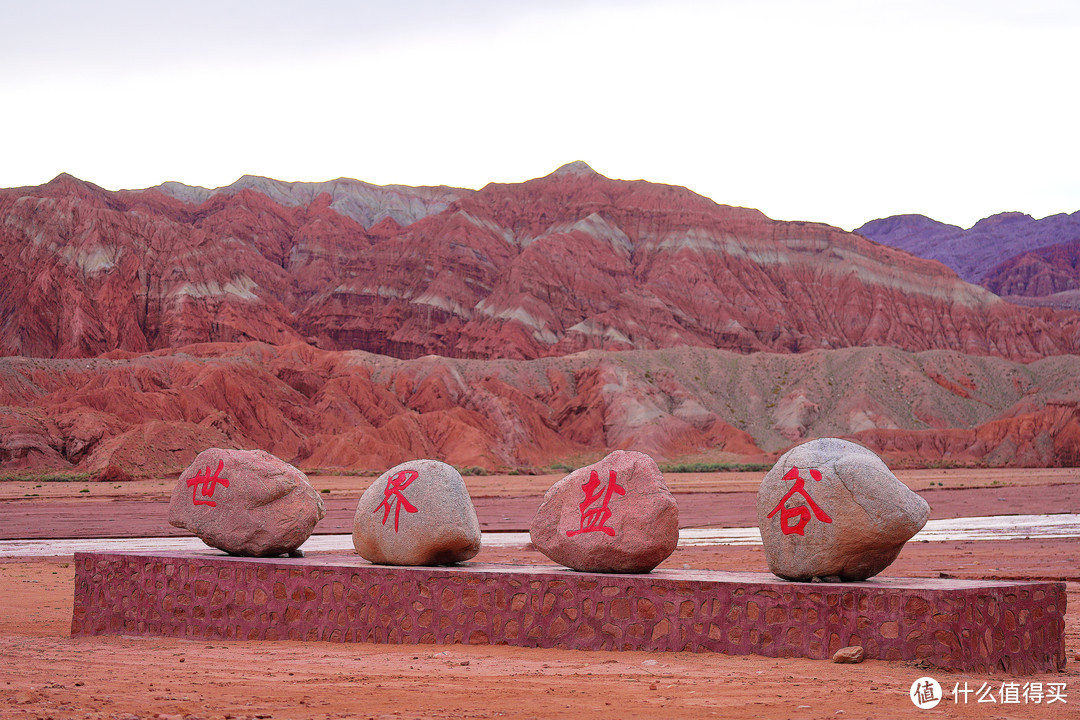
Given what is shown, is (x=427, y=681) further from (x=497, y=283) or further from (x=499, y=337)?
(x=497, y=283)

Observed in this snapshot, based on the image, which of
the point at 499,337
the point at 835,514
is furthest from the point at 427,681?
the point at 499,337

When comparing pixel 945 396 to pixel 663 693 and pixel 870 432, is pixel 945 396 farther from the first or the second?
pixel 663 693

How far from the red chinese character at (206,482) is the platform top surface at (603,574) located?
2.51ft

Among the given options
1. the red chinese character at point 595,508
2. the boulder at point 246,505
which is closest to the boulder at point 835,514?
the red chinese character at point 595,508

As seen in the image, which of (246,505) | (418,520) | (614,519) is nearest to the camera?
(614,519)

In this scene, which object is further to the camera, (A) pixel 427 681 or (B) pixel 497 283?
(B) pixel 497 283

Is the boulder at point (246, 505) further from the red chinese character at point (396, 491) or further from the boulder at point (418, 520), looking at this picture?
the red chinese character at point (396, 491)

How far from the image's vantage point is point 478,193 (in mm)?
160750

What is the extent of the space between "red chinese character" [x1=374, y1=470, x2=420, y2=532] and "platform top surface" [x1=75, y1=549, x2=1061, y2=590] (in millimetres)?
748

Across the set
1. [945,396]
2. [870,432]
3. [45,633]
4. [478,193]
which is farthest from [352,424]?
[478,193]

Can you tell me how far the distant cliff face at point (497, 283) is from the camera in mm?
114375

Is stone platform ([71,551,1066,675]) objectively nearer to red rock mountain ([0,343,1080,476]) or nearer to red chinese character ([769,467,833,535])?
red chinese character ([769,467,833,535])

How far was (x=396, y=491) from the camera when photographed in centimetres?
1381

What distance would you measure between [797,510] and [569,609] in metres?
2.78
